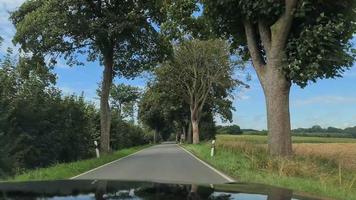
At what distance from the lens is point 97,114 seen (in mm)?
48969

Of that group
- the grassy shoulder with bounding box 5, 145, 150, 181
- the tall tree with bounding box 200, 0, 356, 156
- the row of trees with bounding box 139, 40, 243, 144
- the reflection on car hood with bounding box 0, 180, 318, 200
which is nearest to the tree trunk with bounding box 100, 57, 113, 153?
the grassy shoulder with bounding box 5, 145, 150, 181

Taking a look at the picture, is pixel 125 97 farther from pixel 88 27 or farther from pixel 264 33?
pixel 264 33

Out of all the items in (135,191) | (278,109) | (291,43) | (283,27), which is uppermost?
(283,27)

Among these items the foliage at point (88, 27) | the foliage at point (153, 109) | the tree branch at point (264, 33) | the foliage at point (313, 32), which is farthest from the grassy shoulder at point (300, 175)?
the foliage at point (153, 109)

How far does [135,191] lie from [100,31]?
30.4 m

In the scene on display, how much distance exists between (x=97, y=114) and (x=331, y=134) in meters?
A: 71.3

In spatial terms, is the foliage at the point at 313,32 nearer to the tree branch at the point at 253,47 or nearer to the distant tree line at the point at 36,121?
the tree branch at the point at 253,47

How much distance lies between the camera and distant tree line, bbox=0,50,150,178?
25.6 meters

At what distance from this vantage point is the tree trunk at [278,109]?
21156 millimetres

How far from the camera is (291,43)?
21.1 meters

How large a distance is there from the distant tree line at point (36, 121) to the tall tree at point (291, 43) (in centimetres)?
1007

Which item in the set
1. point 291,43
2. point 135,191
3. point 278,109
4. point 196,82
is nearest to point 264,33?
point 291,43

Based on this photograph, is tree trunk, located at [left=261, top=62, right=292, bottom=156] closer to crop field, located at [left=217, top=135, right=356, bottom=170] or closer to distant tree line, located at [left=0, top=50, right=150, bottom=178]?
crop field, located at [left=217, top=135, right=356, bottom=170]

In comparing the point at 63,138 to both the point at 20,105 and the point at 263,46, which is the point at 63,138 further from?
the point at 263,46
